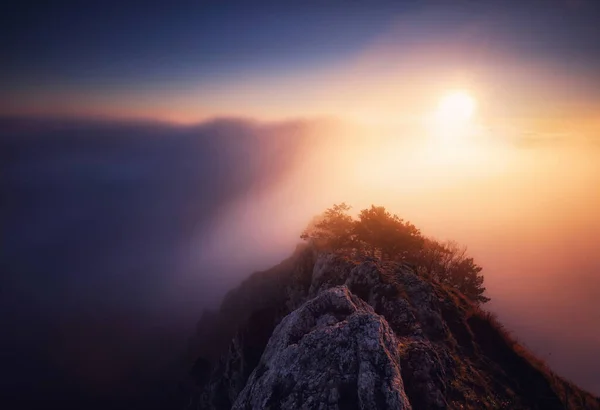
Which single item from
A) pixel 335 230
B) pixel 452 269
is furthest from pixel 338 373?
pixel 452 269

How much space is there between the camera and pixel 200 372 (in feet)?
171

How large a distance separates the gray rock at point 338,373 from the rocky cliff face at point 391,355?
1.5 inches

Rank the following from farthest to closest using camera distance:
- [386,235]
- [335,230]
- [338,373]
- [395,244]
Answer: [335,230], [386,235], [395,244], [338,373]

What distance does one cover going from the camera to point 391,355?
477 inches

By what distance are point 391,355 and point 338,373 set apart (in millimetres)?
2613

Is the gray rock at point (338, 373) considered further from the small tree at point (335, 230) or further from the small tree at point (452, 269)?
the small tree at point (452, 269)

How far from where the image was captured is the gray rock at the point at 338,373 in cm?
1026

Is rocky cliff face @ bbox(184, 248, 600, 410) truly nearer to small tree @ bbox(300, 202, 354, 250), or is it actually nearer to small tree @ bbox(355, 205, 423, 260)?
small tree @ bbox(300, 202, 354, 250)

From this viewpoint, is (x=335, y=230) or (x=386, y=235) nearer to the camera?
(x=386, y=235)

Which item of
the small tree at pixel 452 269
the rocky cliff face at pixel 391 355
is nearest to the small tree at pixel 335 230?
the rocky cliff face at pixel 391 355

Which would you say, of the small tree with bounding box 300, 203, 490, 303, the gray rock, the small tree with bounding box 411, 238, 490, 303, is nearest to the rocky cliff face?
the gray rock

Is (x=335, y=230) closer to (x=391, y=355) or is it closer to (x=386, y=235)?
(x=386, y=235)

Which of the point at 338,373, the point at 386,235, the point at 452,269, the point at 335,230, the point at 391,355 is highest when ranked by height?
the point at 391,355

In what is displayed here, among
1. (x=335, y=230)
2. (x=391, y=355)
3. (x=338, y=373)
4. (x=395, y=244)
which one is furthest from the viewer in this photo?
(x=335, y=230)
